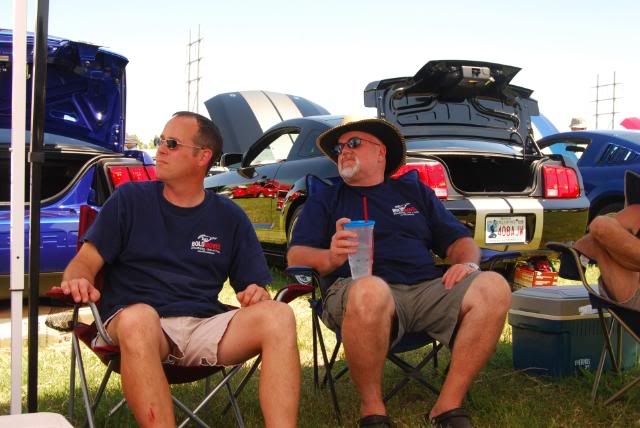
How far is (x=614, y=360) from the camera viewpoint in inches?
134

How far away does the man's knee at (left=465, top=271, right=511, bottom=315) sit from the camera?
293cm

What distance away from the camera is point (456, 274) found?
309cm

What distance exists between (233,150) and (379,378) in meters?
7.88

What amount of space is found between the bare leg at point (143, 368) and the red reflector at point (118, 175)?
231 centimetres

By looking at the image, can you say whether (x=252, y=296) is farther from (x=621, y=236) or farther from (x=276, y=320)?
(x=621, y=236)

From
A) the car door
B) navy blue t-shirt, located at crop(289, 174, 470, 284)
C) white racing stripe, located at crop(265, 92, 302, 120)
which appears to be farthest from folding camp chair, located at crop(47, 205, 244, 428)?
white racing stripe, located at crop(265, 92, 302, 120)

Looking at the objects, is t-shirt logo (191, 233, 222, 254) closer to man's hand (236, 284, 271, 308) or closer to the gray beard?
man's hand (236, 284, 271, 308)

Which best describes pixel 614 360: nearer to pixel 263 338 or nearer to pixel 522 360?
pixel 522 360

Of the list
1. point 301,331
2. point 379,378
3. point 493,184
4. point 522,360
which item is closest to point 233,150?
point 493,184

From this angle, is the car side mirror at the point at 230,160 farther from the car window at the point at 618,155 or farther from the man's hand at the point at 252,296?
the man's hand at the point at 252,296

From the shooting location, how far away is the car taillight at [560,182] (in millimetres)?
5371

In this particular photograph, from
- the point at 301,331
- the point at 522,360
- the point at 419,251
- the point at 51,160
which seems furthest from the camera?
the point at 51,160

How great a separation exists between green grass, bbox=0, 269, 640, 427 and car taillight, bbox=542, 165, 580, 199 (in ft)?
6.15

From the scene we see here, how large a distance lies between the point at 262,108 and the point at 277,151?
5.16m
